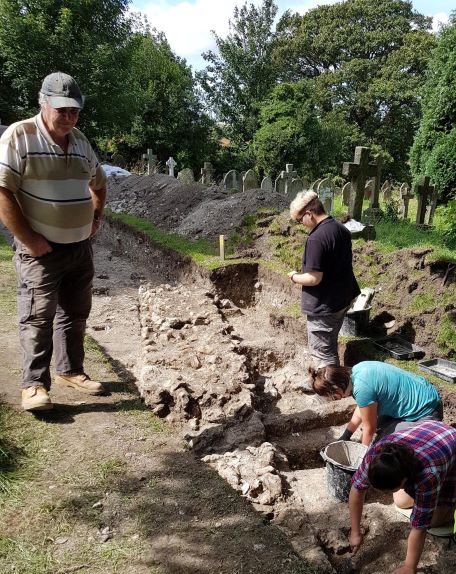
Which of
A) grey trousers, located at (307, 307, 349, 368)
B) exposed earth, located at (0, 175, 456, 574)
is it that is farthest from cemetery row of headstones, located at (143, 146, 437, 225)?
grey trousers, located at (307, 307, 349, 368)

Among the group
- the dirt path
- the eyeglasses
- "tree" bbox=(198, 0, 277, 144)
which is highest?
"tree" bbox=(198, 0, 277, 144)

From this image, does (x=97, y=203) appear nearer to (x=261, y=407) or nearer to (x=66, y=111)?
(x=66, y=111)

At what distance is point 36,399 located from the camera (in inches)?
125

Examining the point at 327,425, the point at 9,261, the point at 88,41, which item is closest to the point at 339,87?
the point at 88,41

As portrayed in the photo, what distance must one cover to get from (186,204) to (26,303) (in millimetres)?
9095

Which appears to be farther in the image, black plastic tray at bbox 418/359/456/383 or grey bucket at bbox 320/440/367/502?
black plastic tray at bbox 418/359/456/383

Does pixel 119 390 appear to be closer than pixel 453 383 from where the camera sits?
Yes

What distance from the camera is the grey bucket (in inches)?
132

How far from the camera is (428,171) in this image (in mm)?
12469

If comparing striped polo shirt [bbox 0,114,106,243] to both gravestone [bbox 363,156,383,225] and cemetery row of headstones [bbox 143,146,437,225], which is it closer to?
cemetery row of headstones [bbox 143,146,437,225]

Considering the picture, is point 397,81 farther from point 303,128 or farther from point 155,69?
point 155,69

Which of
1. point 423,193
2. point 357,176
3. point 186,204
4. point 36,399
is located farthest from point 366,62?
point 36,399

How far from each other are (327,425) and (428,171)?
33.3 ft

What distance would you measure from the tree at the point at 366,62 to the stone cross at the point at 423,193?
16837 mm
